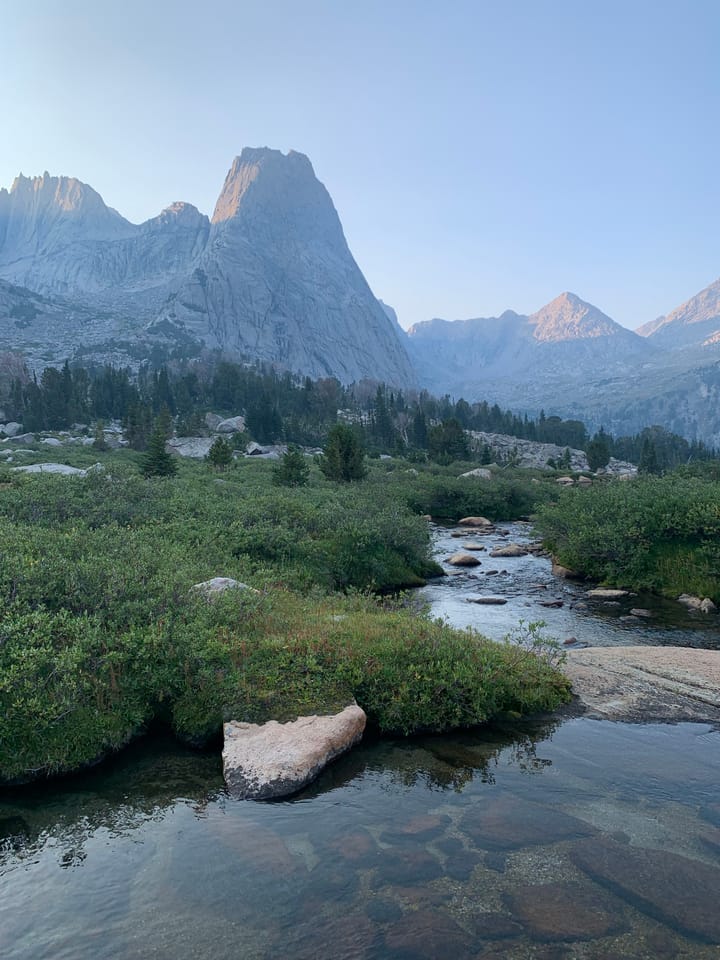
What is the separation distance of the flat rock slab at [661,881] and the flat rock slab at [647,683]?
14.6 ft

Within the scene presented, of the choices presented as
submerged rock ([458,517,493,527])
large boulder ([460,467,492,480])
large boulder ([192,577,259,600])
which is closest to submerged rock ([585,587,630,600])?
large boulder ([192,577,259,600])

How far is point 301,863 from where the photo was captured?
8305 millimetres

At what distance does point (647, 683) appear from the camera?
540 inches

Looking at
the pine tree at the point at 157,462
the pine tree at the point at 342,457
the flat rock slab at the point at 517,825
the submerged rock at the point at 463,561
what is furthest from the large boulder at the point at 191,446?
the flat rock slab at the point at 517,825

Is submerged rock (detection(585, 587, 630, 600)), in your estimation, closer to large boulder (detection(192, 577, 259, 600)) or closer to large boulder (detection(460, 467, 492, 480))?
large boulder (detection(192, 577, 259, 600))

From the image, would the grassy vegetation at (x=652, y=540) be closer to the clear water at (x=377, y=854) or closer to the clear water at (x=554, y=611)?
the clear water at (x=554, y=611)

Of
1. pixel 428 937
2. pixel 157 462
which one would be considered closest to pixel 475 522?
pixel 157 462

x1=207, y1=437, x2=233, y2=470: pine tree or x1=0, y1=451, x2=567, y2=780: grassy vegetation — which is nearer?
x1=0, y1=451, x2=567, y2=780: grassy vegetation

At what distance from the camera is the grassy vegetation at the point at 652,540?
74.2 ft

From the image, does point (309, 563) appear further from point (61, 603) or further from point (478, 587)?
point (61, 603)

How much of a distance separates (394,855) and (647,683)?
310 inches

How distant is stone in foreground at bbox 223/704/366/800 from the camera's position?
9961mm

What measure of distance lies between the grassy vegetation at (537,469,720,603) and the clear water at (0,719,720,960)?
1231 centimetres

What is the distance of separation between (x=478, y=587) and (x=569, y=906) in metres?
17.8
